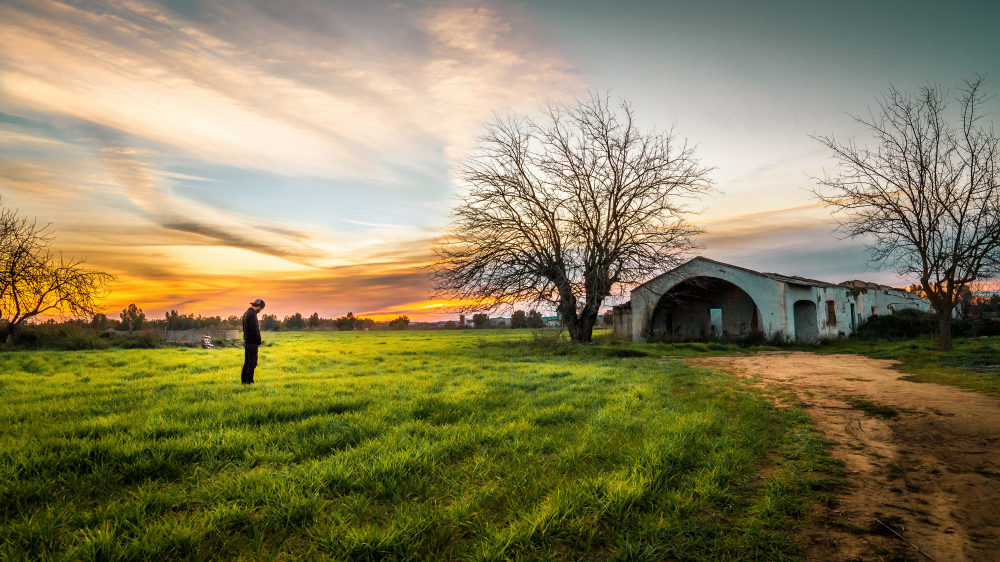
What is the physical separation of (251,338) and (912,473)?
11277mm

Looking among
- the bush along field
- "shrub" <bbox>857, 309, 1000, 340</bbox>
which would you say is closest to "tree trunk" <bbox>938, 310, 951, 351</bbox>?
"shrub" <bbox>857, 309, 1000, 340</bbox>

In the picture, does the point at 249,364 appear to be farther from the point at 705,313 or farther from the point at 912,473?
the point at 705,313

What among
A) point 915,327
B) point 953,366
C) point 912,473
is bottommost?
point 912,473

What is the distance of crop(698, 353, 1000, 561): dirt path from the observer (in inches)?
120

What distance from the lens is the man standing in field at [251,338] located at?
33.1ft

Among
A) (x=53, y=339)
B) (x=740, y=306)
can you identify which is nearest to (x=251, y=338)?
(x=53, y=339)

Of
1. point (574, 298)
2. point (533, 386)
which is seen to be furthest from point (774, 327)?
point (533, 386)

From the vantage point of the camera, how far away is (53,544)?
120 inches

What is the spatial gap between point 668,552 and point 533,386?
658 centimetres

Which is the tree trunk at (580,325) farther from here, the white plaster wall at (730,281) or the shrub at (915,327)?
the shrub at (915,327)

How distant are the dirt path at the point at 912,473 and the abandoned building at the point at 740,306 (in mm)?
14091

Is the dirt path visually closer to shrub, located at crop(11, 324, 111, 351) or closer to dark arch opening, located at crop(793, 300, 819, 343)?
dark arch opening, located at crop(793, 300, 819, 343)

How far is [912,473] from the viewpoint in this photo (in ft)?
14.2

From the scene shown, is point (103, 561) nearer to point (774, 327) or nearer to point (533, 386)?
point (533, 386)
